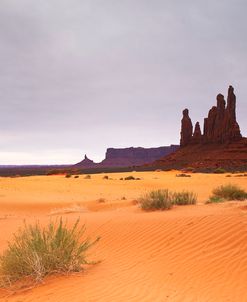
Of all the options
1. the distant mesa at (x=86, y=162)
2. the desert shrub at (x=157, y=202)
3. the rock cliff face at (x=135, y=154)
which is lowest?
the desert shrub at (x=157, y=202)

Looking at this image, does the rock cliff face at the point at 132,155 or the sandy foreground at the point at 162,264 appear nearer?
the sandy foreground at the point at 162,264

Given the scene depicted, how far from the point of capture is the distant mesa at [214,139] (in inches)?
3059

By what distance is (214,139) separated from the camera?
9094cm

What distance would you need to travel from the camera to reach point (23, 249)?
7.00 metres

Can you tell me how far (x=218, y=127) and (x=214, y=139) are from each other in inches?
116

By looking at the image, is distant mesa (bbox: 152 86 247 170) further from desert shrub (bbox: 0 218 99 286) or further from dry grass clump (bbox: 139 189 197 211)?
desert shrub (bbox: 0 218 99 286)

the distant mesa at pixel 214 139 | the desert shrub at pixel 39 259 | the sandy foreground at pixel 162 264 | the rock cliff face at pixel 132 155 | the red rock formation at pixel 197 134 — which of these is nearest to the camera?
the sandy foreground at pixel 162 264

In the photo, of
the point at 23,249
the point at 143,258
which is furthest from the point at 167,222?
the point at 23,249

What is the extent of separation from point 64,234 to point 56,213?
8.98m

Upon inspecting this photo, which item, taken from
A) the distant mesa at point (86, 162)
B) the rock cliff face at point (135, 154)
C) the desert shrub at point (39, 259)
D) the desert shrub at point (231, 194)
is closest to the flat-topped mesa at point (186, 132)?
the rock cliff face at point (135, 154)

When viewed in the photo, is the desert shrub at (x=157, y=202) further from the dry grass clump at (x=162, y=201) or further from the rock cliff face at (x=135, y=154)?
the rock cliff face at (x=135, y=154)

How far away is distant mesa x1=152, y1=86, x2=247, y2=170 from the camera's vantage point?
255 ft

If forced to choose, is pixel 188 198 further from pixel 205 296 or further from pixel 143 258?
pixel 205 296

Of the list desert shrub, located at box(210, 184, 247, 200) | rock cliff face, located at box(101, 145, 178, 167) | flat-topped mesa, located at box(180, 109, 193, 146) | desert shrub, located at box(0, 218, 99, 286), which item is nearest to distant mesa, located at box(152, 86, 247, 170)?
flat-topped mesa, located at box(180, 109, 193, 146)
